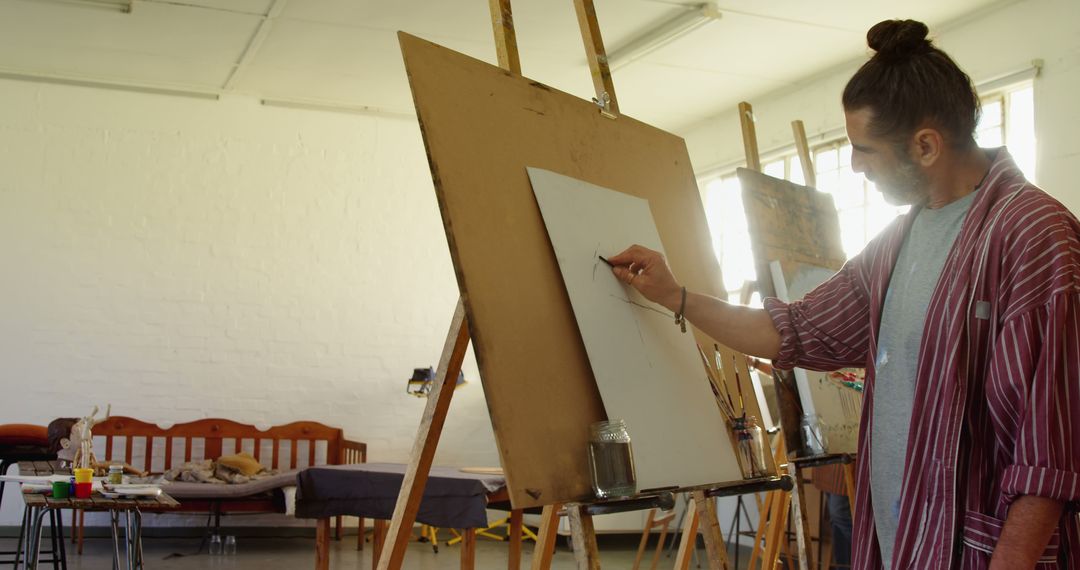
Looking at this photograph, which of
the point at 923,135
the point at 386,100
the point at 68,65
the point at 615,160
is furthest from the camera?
the point at 386,100

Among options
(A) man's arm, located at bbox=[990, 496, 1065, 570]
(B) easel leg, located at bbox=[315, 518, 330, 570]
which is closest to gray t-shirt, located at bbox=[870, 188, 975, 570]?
(A) man's arm, located at bbox=[990, 496, 1065, 570]

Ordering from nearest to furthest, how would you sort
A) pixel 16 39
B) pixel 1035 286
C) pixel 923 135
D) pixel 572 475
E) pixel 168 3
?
pixel 1035 286 → pixel 923 135 → pixel 572 475 → pixel 168 3 → pixel 16 39

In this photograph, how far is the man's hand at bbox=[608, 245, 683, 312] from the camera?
67.9 inches

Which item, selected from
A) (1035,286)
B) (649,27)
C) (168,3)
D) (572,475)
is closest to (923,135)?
(1035,286)

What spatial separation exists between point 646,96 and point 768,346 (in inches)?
181

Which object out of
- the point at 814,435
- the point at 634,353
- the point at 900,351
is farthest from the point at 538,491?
the point at 814,435

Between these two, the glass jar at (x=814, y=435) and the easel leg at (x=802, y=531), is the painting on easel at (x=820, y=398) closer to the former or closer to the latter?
the glass jar at (x=814, y=435)

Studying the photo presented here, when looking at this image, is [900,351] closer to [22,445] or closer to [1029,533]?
[1029,533]

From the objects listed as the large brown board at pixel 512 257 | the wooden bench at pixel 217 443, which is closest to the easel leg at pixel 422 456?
the large brown board at pixel 512 257

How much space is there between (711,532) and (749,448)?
21cm

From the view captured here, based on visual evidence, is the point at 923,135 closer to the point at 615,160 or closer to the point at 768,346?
the point at 768,346

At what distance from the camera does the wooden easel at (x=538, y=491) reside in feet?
4.97

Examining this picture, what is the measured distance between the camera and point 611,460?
5.12 ft

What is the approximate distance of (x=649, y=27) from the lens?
4969 millimetres
